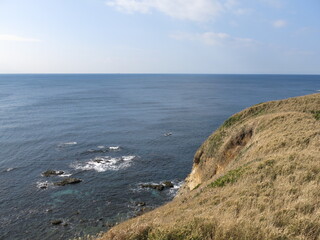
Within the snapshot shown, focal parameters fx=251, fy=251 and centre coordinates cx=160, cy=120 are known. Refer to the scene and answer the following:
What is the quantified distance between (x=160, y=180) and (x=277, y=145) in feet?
82.6

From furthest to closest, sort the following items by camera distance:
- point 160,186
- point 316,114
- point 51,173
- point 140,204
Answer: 1. point 51,173
2. point 160,186
3. point 140,204
4. point 316,114

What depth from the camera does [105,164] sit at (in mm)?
50438

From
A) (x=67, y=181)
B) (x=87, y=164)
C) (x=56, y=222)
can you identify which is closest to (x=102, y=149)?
(x=87, y=164)

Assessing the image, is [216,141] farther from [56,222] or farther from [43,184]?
[43,184]

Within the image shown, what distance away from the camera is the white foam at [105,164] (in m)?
48.6

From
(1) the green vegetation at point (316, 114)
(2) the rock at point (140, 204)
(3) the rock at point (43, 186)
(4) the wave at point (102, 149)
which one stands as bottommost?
(2) the rock at point (140, 204)

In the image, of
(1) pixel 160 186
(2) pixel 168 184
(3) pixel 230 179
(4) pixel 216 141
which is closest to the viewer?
(3) pixel 230 179

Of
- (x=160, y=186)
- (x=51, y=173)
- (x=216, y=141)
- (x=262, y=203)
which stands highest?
(x=262, y=203)

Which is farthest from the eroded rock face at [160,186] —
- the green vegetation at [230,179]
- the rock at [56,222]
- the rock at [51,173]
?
the green vegetation at [230,179]

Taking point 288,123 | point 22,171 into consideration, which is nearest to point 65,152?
point 22,171

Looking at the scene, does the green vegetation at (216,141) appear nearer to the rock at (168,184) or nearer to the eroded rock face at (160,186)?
the rock at (168,184)

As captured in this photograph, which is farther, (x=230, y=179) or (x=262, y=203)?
(x=230, y=179)

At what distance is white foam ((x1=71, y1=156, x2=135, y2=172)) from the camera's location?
4856 centimetres

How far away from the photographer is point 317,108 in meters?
35.9
